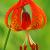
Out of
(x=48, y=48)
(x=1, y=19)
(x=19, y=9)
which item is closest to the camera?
(x=19, y=9)

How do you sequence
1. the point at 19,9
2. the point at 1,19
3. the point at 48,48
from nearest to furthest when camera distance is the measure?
the point at 19,9, the point at 1,19, the point at 48,48

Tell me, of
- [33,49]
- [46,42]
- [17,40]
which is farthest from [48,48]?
[33,49]

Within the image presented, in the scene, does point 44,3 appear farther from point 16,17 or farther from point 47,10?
point 16,17

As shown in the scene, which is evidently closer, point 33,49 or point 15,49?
point 33,49

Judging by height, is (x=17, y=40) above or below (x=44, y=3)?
below

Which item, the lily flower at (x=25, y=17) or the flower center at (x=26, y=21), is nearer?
the lily flower at (x=25, y=17)

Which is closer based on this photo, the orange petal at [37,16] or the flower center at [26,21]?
the orange petal at [37,16]

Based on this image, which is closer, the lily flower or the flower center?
the lily flower

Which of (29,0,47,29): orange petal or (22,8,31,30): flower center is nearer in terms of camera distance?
(29,0,47,29): orange petal
